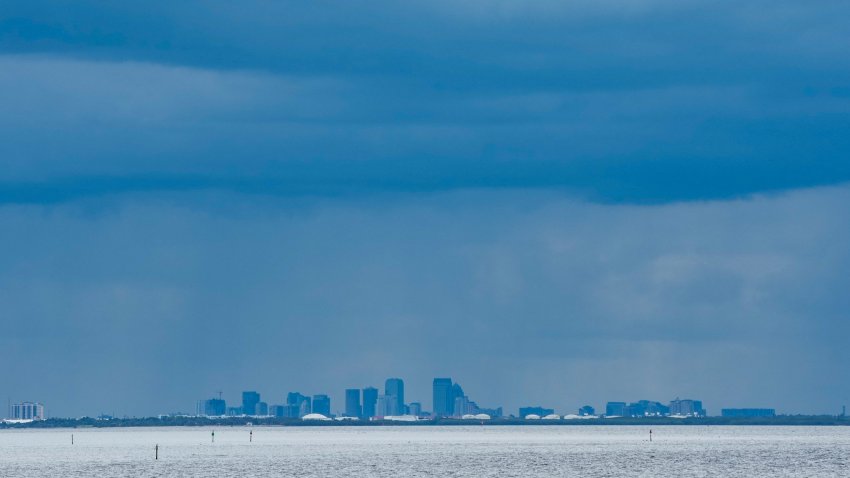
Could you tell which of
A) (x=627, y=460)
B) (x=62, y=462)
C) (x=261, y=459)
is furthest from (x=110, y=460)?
(x=627, y=460)

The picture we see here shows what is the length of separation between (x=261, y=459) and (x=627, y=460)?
155ft

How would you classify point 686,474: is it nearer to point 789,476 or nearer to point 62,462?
point 789,476

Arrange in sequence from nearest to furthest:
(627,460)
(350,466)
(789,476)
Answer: (789,476)
(350,466)
(627,460)

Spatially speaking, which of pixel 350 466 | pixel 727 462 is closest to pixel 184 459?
pixel 350 466

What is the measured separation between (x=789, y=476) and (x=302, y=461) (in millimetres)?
68621

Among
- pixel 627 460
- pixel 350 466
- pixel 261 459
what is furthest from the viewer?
pixel 261 459

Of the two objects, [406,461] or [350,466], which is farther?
[406,461]

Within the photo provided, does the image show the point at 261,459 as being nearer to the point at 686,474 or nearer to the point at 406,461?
the point at 406,461

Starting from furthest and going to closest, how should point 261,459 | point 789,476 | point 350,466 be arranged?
point 261,459 → point 350,466 → point 789,476

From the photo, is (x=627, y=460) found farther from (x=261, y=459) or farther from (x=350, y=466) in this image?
(x=261, y=459)

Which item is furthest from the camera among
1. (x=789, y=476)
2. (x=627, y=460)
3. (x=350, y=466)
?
(x=627, y=460)

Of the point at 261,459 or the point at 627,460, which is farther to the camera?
the point at 261,459

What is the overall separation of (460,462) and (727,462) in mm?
30958

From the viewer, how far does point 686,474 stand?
143m
